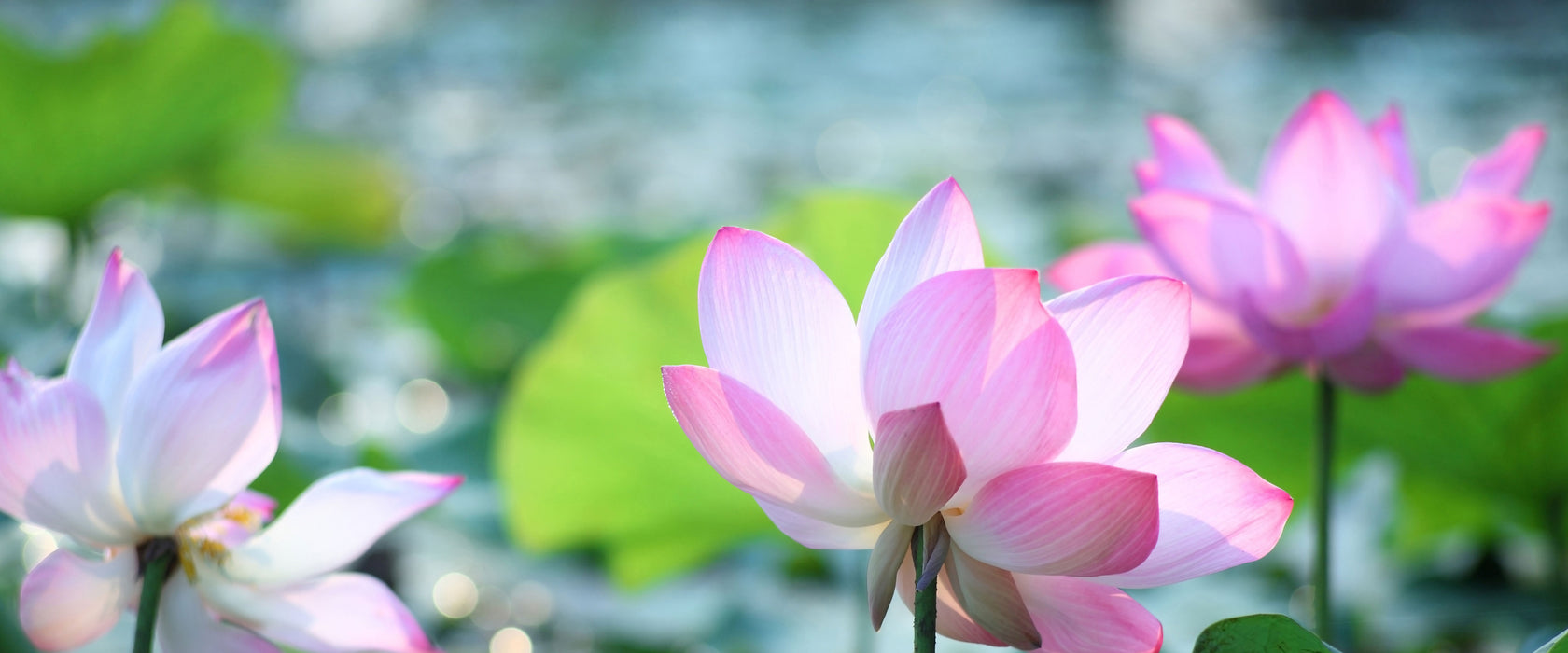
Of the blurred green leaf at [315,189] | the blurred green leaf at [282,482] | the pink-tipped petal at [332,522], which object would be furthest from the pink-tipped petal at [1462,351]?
the blurred green leaf at [315,189]

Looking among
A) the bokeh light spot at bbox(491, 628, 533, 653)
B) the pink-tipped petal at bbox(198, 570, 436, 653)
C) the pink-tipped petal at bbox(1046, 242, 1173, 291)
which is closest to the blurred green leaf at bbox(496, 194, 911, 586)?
the bokeh light spot at bbox(491, 628, 533, 653)

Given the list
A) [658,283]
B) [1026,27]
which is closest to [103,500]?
[658,283]

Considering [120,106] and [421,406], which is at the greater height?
[120,106]

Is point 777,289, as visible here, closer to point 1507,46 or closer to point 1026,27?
point 1507,46

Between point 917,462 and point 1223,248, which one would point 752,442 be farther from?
point 1223,248

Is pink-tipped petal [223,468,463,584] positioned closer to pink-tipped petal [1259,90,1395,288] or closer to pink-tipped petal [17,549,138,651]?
pink-tipped petal [17,549,138,651]

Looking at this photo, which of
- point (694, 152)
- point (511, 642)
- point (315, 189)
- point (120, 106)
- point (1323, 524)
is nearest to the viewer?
point (1323, 524)

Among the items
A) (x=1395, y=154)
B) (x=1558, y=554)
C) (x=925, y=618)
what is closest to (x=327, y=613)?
(x=925, y=618)
